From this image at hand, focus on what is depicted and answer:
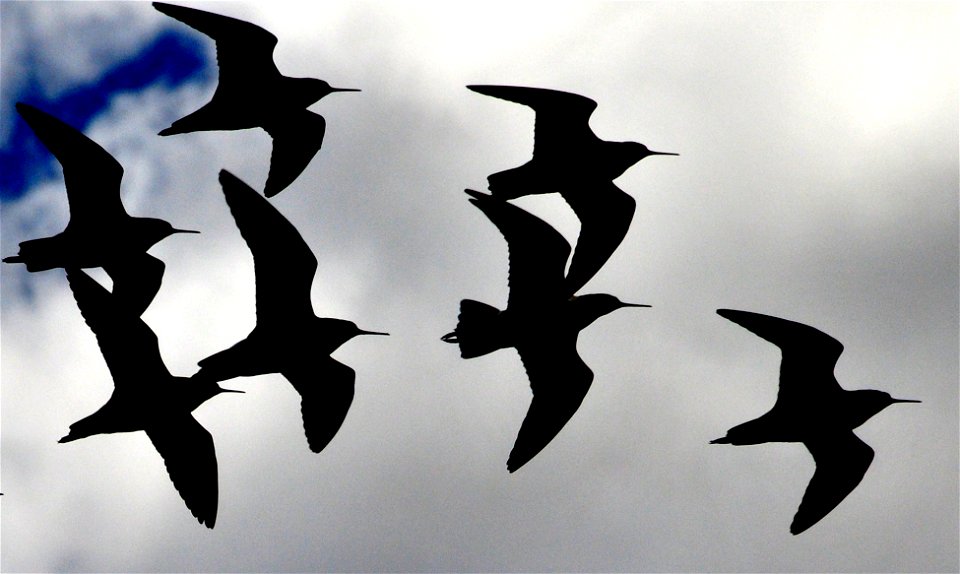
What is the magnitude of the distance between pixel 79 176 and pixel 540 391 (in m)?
7.66

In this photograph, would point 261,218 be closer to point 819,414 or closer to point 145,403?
point 145,403

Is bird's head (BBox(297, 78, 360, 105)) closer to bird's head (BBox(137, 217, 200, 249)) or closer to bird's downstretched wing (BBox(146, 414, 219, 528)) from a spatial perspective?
→ bird's head (BBox(137, 217, 200, 249))

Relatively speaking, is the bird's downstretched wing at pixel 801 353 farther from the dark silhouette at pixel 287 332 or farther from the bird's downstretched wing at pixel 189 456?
the bird's downstretched wing at pixel 189 456

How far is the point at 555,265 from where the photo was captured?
53.5ft

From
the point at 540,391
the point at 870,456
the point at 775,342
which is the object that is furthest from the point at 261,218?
the point at 870,456

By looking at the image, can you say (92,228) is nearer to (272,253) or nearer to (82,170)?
(82,170)

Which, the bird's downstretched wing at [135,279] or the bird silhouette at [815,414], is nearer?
the bird silhouette at [815,414]

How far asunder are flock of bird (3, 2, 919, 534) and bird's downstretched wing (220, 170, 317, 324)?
2cm

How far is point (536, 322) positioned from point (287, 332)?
138 inches

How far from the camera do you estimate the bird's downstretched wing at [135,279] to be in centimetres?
1786

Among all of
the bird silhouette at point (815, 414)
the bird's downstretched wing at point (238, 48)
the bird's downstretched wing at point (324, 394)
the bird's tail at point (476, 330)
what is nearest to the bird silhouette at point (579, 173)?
the bird's tail at point (476, 330)

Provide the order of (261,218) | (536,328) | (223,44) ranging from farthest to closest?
1. (223,44)
2. (536,328)
3. (261,218)

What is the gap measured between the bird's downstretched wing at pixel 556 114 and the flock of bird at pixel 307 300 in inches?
1.0

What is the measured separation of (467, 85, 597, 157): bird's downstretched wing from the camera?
56.6ft
